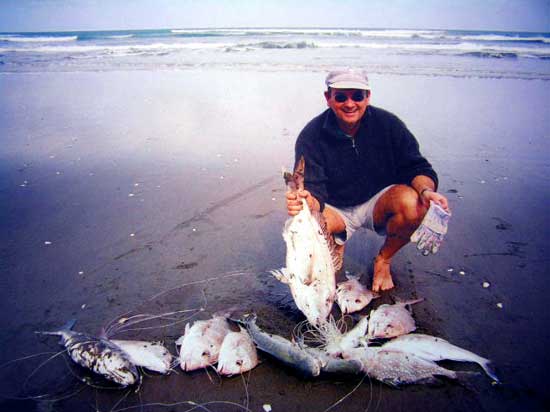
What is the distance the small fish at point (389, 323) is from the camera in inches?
103

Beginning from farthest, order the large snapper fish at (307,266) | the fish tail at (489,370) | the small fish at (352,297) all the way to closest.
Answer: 1. the small fish at (352,297)
2. the large snapper fish at (307,266)
3. the fish tail at (489,370)

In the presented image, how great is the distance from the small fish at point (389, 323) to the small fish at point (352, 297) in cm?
23

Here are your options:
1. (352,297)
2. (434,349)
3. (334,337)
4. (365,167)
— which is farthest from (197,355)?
(365,167)

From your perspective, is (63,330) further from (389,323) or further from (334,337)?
(389,323)

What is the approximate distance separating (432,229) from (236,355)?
1.68 meters

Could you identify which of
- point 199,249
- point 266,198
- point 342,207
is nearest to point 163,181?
point 266,198

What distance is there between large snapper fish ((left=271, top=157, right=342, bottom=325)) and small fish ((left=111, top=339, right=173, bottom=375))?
0.94 meters

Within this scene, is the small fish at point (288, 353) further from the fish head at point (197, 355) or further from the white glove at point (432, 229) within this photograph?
the white glove at point (432, 229)

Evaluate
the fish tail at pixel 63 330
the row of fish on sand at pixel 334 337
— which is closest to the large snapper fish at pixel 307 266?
the row of fish on sand at pixel 334 337

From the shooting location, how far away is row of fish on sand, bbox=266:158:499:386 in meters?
2.33

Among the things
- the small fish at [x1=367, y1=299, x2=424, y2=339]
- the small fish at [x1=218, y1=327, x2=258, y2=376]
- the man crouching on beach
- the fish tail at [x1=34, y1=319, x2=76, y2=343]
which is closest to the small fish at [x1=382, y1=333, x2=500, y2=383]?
the small fish at [x1=367, y1=299, x2=424, y2=339]

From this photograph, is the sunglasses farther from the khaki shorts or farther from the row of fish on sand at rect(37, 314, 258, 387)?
the row of fish on sand at rect(37, 314, 258, 387)

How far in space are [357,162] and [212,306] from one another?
1.79m

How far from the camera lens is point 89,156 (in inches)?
250
